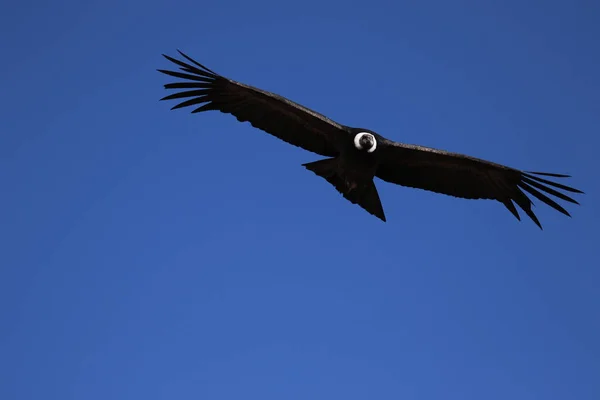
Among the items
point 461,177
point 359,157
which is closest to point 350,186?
point 359,157

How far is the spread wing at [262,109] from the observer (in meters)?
20.6

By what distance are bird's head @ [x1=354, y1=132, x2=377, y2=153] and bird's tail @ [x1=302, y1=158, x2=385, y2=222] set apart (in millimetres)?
578

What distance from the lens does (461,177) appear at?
71.7ft

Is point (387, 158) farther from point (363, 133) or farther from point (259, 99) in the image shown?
point (259, 99)

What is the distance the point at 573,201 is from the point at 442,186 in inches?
114

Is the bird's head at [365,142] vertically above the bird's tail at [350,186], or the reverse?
the bird's head at [365,142]

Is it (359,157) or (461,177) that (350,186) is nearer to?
(359,157)

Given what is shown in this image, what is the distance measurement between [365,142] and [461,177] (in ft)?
8.88

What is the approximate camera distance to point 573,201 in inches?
801

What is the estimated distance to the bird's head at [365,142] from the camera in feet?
66.8

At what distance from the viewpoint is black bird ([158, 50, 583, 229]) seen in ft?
67.5

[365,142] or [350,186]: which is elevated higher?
[365,142]

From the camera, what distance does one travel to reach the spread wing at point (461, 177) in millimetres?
21438

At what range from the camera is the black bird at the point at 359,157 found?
2056 cm
